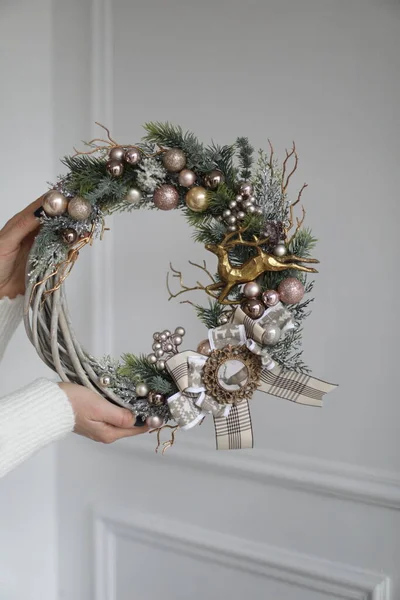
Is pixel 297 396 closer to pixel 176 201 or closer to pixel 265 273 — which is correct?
pixel 265 273

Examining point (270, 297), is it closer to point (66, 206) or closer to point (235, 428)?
point (235, 428)

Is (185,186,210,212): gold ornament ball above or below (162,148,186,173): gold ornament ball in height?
below

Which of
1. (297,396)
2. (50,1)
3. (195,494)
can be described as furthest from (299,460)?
(50,1)

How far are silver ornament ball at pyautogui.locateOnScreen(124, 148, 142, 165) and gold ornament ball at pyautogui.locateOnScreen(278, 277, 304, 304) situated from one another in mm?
286

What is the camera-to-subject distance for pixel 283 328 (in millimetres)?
918

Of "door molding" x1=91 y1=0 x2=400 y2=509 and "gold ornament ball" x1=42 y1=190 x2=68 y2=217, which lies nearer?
"gold ornament ball" x1=42 y1=190 x2=68 y2=217

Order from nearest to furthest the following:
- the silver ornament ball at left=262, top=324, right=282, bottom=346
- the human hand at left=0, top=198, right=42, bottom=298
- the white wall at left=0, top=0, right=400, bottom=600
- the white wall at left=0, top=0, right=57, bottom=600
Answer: the silver ornament ball at left=262, top=324, right=282, bottom=346 < the human hand at left=0, top=198, right=42, bottom=298 < the white wall at left=0, top=0, right=400, bottom=600 < the white wall at left=0, top=0, right=57, bottom=600

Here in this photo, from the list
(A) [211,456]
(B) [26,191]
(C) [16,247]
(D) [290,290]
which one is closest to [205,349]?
(D) [290,290]

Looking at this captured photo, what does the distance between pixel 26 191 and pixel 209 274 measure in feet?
2.72

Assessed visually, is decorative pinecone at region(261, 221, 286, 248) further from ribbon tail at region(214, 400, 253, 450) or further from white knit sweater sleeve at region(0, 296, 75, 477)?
white knit sweater sleeve at region(0, 296, 75, 477)

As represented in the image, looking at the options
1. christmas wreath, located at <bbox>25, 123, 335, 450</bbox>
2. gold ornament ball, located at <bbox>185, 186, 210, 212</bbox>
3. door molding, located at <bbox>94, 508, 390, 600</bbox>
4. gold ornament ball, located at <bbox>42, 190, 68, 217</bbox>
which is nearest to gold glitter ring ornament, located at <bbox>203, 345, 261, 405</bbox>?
christmas wreath, located at <bbox>25, 123, 335, 450</bbox>

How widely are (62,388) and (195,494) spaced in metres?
0.63

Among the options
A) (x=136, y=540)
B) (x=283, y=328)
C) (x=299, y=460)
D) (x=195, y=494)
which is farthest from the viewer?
(x=136, y=540)

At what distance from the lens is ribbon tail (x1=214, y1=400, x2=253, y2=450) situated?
962mm
